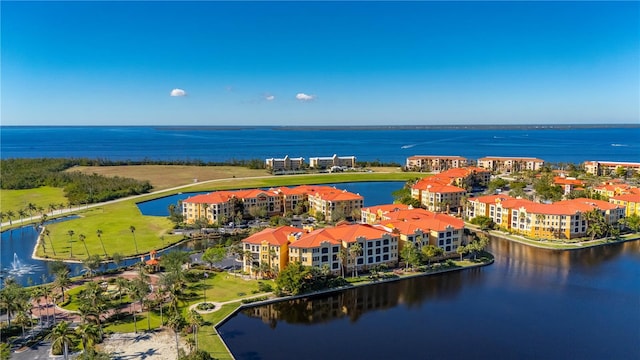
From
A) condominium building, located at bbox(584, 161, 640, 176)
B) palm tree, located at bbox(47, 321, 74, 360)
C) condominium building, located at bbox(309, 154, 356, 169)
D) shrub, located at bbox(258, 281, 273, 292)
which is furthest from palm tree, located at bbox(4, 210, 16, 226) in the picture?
condominium building, located at bbox(584, 161, 640, 176)

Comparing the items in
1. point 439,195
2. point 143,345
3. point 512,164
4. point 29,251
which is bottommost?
point 143,345

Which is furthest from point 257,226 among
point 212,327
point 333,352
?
point 333,352

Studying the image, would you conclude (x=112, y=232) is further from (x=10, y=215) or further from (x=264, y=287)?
(x=264, y=287)

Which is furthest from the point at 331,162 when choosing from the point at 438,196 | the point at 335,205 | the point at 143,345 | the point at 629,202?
the point at 143,345

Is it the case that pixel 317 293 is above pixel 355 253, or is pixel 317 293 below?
below

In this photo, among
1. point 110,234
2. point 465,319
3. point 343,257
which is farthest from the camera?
point 110,234

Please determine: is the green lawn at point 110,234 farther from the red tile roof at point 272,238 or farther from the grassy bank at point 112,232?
the red tile roof at point 272,238

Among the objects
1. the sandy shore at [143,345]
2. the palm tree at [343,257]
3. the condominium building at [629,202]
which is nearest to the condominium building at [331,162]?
the condominium building at [629,202]

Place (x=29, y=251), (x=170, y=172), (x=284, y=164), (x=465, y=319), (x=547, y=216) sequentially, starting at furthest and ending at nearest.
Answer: (x=284, y=164)
(x=170, y=172)
(x=547, y=216)
(x=29, y=251)
(x=465, y=319)
